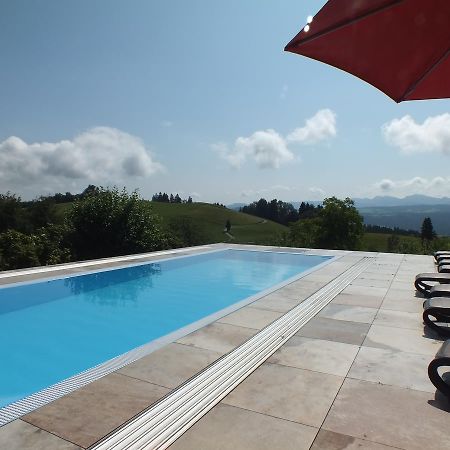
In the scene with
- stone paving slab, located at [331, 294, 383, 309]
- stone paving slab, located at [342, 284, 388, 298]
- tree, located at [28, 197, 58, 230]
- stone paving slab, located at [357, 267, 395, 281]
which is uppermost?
tree, located at [28, 197, 58, 230]

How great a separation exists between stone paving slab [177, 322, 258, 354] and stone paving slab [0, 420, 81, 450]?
2.00m

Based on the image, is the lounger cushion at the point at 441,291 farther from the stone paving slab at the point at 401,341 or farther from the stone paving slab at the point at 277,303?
the stone paving slab at the point at 277,303

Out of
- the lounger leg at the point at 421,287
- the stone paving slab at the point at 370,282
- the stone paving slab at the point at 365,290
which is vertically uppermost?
the lounger leg at the point at 421,287

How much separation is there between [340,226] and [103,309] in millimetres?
27415

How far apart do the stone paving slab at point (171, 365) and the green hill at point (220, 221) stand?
61.5m

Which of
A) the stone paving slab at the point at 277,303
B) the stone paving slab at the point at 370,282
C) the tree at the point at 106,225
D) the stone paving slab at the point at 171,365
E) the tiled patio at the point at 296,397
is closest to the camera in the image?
the tiled patio at the point at 296,397

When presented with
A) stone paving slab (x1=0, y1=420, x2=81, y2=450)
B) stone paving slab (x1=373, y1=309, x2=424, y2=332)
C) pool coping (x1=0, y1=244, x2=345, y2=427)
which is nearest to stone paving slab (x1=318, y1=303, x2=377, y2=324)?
stone paving slab (x1=373, y1=309, x2=424, y2=332)

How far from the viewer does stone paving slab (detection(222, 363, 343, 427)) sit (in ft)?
9.65

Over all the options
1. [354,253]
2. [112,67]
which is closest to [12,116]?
[112,67]

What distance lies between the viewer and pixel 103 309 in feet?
25.5

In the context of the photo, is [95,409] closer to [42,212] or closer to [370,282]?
[370,282]

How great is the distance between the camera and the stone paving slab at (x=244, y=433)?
2.52 metres

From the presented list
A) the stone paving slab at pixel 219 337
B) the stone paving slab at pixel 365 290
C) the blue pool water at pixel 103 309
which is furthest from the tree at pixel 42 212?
the stone paving slab at pixel 219 337

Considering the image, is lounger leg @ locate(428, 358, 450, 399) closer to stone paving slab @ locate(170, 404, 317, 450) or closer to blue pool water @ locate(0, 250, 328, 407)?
stone paving slab @ locate(170, 404, 317, 450)
